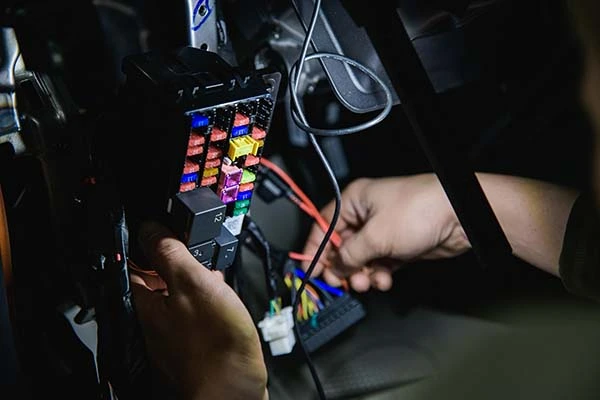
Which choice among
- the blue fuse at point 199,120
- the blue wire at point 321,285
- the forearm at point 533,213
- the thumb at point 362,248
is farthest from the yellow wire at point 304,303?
the blue fuse at point 199,120

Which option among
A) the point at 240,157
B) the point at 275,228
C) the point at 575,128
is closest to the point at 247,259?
the point at 275,228

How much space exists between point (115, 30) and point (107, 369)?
80 centimetres

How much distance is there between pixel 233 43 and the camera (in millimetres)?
1055

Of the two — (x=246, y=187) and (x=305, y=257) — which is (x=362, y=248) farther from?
(x=246, y=187)

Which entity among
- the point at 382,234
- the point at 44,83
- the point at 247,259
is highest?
the point at 44,83

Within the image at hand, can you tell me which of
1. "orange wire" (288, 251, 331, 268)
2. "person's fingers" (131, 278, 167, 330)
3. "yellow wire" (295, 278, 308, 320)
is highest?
"person's fingers" (131, 278, 167, 330)

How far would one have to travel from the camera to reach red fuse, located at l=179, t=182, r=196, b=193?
0.77 meters

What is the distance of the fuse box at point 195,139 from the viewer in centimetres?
72

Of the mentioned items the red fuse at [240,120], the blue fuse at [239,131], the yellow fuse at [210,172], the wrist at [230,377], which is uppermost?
the red fuse at [240,120]

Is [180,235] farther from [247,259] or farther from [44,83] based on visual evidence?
[247,259]

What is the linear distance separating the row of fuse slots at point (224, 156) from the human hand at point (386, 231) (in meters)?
0.36

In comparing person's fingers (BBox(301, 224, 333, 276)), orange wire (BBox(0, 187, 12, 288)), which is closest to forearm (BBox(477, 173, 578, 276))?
person's fingers (BBox(301, 224, 333, 276))

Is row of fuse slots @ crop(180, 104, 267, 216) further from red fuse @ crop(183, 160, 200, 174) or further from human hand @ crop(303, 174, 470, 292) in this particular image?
human hand @ crop(303, 174, 470, 292)

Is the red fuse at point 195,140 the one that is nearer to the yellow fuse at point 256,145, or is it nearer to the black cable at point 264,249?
the yellow fuse at point 256,145
